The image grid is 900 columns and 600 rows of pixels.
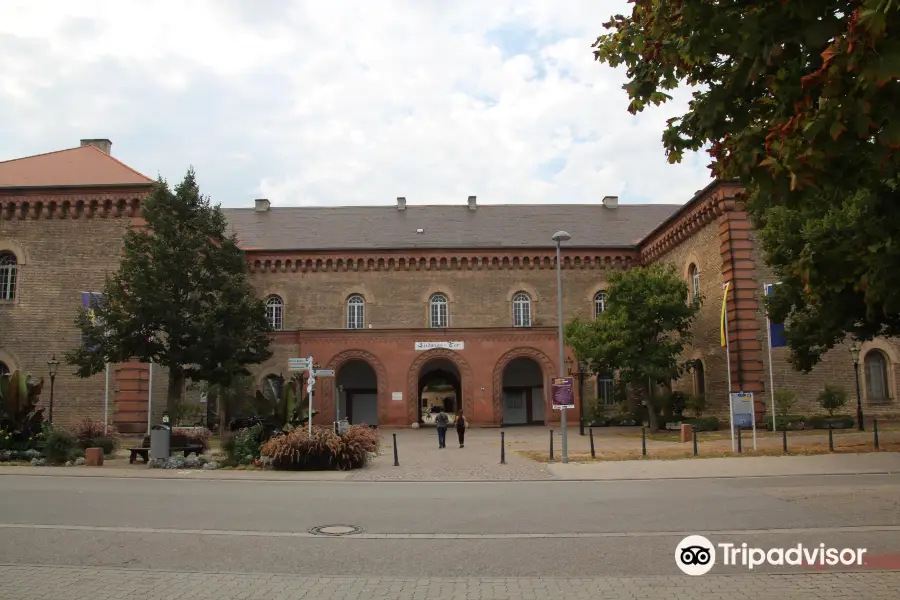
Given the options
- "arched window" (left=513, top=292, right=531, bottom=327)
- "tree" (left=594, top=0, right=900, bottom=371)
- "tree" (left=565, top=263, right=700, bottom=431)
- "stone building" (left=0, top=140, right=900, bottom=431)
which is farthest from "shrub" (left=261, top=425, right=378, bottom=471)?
"arched window" (left=513, top=292, right=531, bottom=327)

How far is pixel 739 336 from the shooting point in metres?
29.0

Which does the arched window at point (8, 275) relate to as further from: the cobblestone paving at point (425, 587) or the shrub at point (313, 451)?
the cobblestone paving at point (425, 587)

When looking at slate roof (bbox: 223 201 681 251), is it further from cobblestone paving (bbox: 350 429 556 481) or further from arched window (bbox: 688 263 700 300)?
cobblestone paving (bbox: 350 429 556 481)

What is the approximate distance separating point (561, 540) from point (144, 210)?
23202mm

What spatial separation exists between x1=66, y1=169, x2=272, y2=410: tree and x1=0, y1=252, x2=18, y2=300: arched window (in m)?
7.48

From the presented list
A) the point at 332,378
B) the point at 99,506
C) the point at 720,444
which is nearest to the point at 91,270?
the point at 332,378

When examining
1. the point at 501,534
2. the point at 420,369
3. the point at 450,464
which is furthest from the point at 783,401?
the point at 501,534

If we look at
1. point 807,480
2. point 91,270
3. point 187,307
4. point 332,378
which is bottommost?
point 807,480

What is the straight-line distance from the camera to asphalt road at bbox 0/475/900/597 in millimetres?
7824

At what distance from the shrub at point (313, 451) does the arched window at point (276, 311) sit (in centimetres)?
2326

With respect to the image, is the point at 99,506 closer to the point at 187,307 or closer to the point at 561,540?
the point at 561,540

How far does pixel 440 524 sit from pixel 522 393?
32533 mm

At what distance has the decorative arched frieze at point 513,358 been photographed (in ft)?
123

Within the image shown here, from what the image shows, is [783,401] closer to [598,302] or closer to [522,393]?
Result: [598,302]
